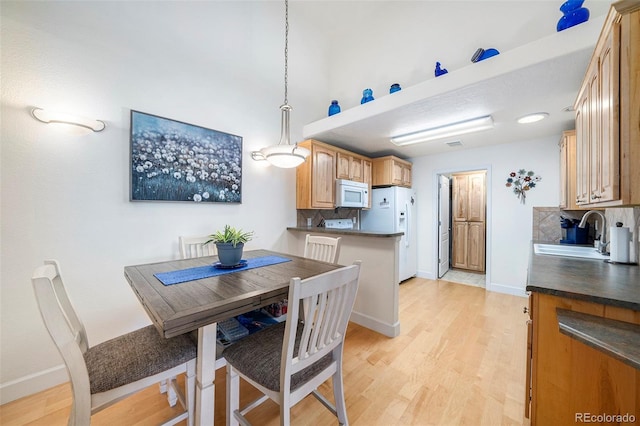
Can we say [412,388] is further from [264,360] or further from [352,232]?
[352,232]

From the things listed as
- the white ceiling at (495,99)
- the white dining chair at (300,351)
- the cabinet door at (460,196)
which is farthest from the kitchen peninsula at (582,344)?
the cabinet door at (460,196)

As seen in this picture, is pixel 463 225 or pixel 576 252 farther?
pixel 463 225

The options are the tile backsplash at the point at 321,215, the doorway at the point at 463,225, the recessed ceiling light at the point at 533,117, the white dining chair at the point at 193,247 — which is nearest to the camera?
the white dining chair at the point at 193,247

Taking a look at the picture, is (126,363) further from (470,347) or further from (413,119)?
(413,119)

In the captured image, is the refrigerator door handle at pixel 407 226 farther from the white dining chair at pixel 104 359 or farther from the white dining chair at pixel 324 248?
the white dining chair at pixel 104 359

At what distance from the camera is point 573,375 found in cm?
100

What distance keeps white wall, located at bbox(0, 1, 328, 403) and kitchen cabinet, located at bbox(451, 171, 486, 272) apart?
4.56m

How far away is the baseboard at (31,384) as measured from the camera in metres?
1.51

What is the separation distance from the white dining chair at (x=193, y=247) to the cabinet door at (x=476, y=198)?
502cm

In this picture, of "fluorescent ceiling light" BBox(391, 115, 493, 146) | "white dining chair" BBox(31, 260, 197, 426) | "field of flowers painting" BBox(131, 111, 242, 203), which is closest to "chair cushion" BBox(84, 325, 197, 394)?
"white dining chair" BBox(31, 260, 197, 426)

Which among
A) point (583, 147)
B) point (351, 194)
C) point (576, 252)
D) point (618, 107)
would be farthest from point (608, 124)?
point (351, 194)

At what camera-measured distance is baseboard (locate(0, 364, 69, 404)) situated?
151cm

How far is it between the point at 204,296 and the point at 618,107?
6.85 feet

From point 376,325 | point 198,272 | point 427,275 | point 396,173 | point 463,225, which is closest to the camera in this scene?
point 198,272
